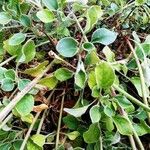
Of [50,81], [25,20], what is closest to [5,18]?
[25,20]

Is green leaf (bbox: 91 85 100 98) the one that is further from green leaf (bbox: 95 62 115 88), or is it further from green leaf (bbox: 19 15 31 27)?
green leaf (bbox: 19 15 31 27)

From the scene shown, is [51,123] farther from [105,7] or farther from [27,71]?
[105,7]

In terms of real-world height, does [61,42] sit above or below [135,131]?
above

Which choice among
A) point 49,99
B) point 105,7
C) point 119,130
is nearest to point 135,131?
point 119,130

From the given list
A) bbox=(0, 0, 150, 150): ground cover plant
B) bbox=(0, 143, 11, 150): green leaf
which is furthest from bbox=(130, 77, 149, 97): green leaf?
bbox=(0, 143, 11, 150): green leaf

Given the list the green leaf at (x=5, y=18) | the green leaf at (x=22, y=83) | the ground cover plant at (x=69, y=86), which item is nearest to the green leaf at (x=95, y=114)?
the ground cover plant at (x=69, y=86)

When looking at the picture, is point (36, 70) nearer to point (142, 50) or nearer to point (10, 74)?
point (10, 74)

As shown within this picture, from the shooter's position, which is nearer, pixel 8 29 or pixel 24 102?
pixel 24 102
